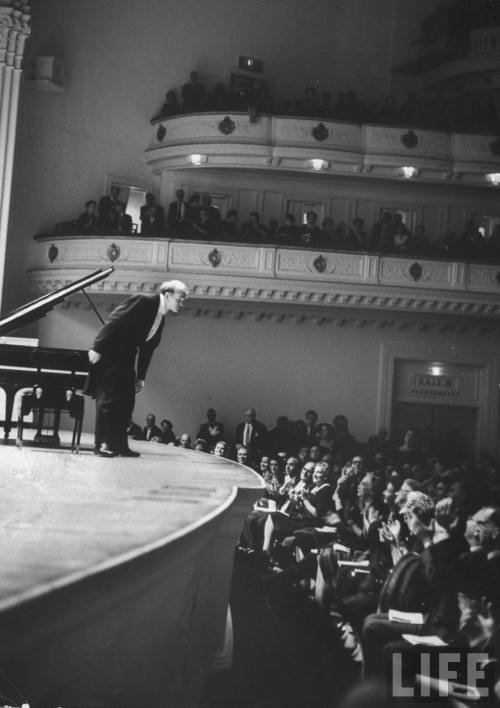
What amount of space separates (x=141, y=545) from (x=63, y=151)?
16.4 metres

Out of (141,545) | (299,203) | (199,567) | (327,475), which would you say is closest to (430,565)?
(199,567)

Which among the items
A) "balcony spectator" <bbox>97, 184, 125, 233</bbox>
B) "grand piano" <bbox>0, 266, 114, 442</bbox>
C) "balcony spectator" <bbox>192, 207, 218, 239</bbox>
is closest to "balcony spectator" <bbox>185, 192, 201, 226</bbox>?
"balcony spectator" <bbox>192, 207, 218, 239</bbox>

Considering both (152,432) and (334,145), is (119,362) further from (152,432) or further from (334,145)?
(334,145)

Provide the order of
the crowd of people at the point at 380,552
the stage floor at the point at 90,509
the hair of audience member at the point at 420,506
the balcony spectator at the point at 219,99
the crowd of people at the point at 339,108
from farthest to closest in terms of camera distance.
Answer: the balcony spectator at the point at 219,99 < the crowd of people at the point at 339,108 < the hair of audience member at the point at 420,506 < the crowd of people at the point at 380,552 < the stage floor at the point at 90,509

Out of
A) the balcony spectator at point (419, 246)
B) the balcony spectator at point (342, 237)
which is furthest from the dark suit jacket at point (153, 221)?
the balcony spectator at point (419, 246)

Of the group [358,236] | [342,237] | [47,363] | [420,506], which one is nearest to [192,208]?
[342,237]

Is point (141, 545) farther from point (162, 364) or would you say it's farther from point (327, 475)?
point (162, 364)

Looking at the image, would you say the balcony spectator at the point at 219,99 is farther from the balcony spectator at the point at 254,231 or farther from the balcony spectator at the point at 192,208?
the balcony spectator at the point at 254,231

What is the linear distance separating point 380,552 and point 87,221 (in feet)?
38.3

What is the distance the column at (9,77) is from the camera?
Result: 15492 millimetres

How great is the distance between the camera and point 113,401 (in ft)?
18.7

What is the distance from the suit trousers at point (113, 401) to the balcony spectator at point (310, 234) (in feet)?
→ 33.5

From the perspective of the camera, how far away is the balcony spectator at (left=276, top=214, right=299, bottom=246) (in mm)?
15672

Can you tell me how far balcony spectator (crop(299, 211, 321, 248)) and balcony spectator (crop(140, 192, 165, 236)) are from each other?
262 centimetres
